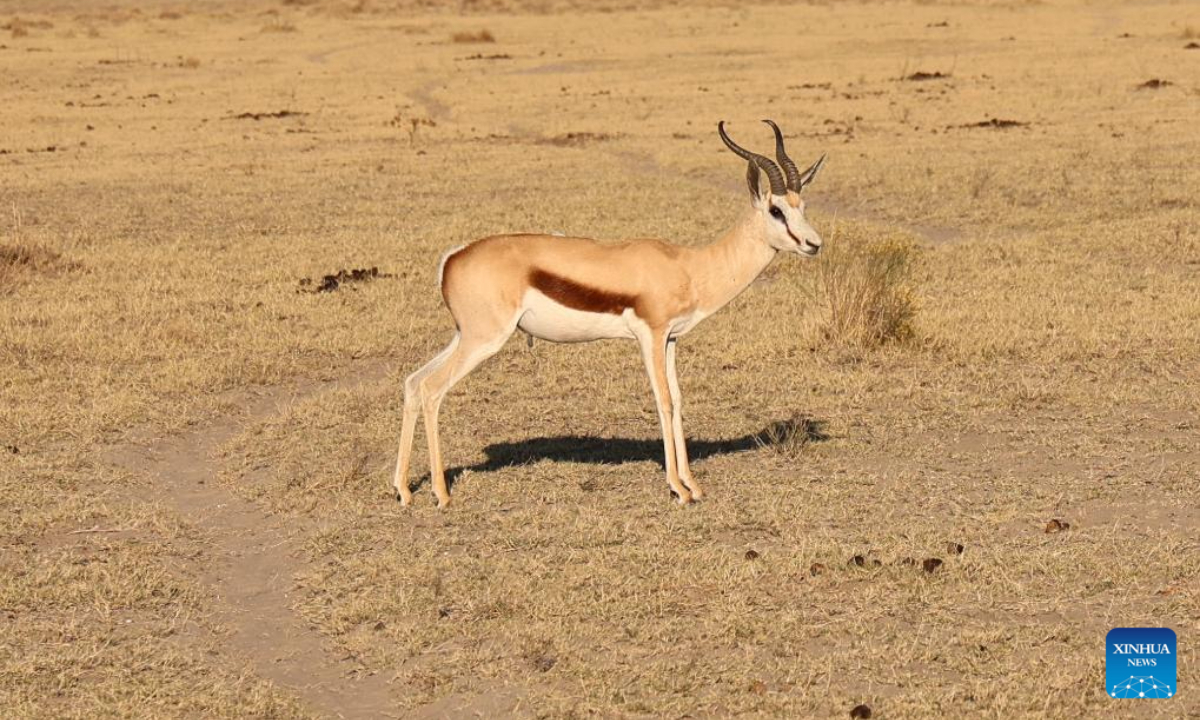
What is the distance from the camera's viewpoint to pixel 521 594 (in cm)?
676

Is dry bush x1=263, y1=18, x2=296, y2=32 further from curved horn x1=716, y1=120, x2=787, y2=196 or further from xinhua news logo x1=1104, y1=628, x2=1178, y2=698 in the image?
xinhua news logo x1=1104, y1=628, x2=1178, y2=698

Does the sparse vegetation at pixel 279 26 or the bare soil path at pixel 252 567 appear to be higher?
the bare soil path at pixel 252 567

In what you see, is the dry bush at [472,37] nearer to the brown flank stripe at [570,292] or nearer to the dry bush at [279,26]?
the dry bush at [279,26]

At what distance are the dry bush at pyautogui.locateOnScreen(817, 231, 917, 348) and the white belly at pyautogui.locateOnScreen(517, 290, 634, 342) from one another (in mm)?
4010

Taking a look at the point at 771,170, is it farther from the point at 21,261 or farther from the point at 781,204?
the point at 21,261

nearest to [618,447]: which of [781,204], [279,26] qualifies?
[781,204]

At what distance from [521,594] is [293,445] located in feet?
10.2

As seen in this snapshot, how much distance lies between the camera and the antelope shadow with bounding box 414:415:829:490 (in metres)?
8.99

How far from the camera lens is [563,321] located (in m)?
7.75

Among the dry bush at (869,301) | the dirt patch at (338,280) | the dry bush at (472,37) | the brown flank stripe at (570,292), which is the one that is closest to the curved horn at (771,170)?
the brown flank stripe at (570,292)

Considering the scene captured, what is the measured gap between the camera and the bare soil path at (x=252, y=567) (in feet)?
19.7

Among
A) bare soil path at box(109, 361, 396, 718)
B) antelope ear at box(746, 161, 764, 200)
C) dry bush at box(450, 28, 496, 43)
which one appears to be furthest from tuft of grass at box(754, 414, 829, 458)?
dry bush at box(450, 28, 496, 43)

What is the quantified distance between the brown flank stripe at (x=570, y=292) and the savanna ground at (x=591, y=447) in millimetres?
1129

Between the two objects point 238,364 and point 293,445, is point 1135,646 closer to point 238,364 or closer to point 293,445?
point 293,445
